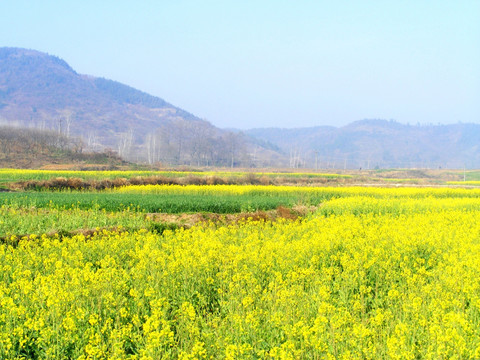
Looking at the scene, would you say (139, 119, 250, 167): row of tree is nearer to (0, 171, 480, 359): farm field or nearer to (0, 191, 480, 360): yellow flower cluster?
(0, 171, 480, 359): farm field

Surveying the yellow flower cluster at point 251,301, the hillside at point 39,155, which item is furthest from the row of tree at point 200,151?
the yellow flower cluster at point 251,301

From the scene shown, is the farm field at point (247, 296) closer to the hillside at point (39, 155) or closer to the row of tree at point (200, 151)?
the hillside at point (39, 155)

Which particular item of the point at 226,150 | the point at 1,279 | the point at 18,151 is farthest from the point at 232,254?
the point at 226,150

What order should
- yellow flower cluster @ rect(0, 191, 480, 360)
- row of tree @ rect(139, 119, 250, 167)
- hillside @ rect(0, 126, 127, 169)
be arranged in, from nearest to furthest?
yellow flower cluster @ rect(0, 191, 480, 360), hillside @ rect(0, 126, 127, 169), row of tree @ rect(139, 119, 250, 167)

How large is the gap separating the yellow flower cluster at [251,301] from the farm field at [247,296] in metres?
0.03

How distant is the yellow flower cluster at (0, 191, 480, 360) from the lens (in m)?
5.08

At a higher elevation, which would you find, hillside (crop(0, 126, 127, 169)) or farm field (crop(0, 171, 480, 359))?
hillside (crop(0, 126, 127, 169))

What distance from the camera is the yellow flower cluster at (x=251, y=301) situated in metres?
5.08

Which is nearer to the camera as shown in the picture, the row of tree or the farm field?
the farm field

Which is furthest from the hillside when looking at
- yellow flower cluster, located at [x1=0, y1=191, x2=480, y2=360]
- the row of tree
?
yellow flower cluster, located at [x1=0, y1=191, x2=480, y2=360]

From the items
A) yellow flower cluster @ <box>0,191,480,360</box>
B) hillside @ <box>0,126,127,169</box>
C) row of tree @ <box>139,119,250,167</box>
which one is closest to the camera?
yellow flower cluster @ <box>0,191,480,360</box>

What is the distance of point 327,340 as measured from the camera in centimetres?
535

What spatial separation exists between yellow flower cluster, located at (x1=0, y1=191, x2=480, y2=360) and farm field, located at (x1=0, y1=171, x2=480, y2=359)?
1.2 inches

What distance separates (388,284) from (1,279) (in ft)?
23.8
